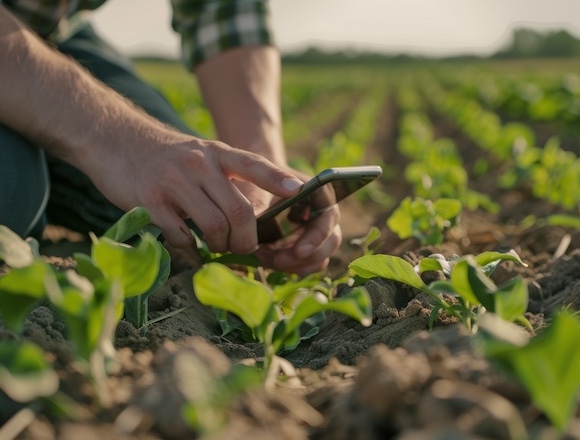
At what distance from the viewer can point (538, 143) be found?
267 inches

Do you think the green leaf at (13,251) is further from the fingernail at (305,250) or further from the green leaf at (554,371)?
the fingernail at (305,250)

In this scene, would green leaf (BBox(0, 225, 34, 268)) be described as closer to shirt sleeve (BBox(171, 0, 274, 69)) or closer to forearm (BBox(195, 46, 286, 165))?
forearm (BBox(195, 46, 286, 165))

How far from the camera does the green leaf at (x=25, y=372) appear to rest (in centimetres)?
99

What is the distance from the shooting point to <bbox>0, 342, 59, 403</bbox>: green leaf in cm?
99

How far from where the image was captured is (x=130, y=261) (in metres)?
1.27

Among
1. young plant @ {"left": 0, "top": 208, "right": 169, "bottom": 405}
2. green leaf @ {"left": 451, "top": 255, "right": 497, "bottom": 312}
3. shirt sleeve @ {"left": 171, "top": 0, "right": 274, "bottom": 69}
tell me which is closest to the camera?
young plant @ {"left": 0, "top": 208, "right": 169, "bottom": 405}

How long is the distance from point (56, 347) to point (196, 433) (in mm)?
405

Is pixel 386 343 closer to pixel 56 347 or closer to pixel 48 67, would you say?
pixel 56 347

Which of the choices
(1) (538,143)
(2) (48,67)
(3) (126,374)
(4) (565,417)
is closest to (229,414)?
(3) (126,374)

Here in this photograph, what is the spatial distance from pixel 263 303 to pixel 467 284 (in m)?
0.38

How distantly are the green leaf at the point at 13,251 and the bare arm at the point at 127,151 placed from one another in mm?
606

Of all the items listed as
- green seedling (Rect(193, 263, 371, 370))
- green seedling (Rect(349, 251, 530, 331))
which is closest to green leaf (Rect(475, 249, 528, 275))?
green seedling (Rect(349, 251, 530, 331))

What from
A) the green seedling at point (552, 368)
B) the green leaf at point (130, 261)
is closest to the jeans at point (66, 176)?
the green leaf at point (130, 261)

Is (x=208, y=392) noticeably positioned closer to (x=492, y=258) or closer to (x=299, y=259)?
(x=492, y=258)
